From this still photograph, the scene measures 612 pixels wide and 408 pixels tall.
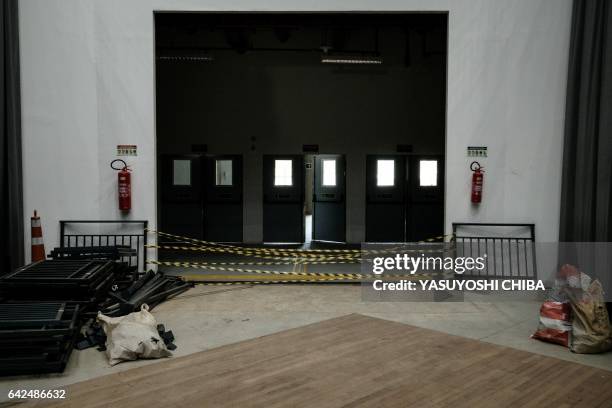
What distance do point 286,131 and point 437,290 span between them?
6.09 meters

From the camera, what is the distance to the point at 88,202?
711 centimetres

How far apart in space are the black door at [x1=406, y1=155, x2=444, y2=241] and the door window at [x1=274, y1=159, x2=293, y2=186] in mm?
2838

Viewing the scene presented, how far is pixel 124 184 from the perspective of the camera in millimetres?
6992

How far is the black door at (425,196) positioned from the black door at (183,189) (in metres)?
4.95

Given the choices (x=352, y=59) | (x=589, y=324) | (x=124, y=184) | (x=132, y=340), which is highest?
(x=352, y=59)

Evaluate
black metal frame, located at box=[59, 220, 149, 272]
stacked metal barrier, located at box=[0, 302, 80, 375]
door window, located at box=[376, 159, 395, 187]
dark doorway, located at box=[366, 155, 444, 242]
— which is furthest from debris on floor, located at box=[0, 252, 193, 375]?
door window, located at box=[376, 159, 395, 187]

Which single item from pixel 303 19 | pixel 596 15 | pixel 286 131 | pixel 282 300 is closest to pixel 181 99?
pixel 286 131

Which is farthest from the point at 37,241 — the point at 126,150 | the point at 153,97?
the point at 153,97

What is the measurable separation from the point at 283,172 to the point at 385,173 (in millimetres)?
2403

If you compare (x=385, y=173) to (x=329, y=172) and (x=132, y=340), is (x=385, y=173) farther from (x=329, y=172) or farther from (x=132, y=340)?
(x=132, y=340)

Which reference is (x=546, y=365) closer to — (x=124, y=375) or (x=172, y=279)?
(x=124, y=375)

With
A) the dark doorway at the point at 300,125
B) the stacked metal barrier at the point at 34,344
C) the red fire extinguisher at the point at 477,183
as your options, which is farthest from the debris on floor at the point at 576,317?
the dark doorway at the point at 300,125

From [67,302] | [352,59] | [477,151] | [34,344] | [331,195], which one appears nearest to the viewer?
[34,344]

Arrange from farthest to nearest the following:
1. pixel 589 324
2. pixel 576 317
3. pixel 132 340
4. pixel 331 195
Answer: pixel 331 195
pixel 576 317
pixel 589 324
pixel 132 340
